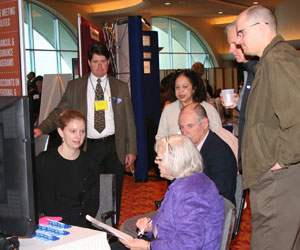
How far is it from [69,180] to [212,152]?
0.93 metres

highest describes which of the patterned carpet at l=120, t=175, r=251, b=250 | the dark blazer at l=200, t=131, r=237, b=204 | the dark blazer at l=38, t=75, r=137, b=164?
the dark blazer at l=38, t=75, r=137, b=164

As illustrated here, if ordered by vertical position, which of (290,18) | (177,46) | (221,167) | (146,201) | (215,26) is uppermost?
(215,26)

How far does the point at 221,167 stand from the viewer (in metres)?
2.68

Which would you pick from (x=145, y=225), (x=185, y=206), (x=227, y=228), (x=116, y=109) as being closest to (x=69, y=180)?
(x=145, y=225)

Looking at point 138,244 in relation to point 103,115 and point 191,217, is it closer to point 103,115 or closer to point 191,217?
point 191,217

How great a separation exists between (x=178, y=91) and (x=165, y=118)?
0.90 ft

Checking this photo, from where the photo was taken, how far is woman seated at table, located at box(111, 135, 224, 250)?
6.35ft

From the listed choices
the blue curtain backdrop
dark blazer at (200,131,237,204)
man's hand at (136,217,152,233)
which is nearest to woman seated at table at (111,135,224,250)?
man's hand at (136,217,152,233)

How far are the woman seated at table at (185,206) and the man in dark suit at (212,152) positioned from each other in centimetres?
58

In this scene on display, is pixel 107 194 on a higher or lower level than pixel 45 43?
lower

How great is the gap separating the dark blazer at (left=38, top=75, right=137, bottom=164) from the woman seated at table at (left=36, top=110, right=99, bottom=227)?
71 cm

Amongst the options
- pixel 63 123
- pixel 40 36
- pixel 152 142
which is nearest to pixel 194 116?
pixel 63 123

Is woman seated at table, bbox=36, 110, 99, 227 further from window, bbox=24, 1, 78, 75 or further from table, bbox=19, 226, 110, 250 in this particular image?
Result: window, bbox=24, 1, 78, 75

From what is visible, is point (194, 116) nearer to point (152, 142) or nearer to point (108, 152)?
point (108, 152)
